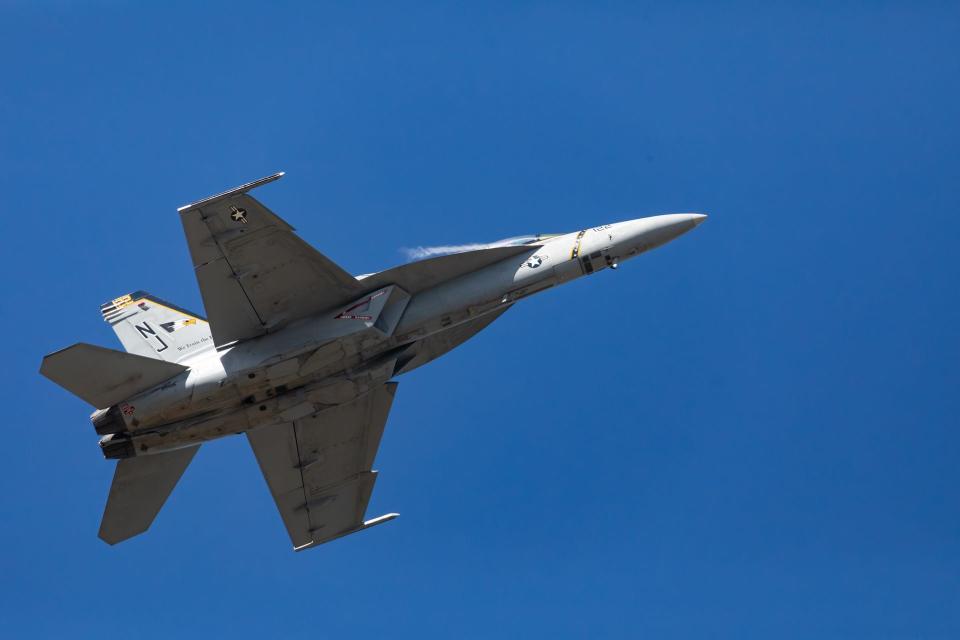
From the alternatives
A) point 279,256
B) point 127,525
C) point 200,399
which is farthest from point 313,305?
point 127,525

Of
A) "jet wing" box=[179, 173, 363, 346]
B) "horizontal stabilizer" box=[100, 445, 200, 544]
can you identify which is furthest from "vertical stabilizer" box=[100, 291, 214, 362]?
"horizontal stabilizer" box=[100, 445, 200, 544]

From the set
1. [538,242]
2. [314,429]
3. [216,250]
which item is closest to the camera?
[216,250]

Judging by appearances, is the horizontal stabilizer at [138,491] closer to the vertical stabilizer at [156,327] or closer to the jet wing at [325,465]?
the jet wing at [325,465]

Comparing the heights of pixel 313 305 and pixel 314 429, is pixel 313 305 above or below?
above

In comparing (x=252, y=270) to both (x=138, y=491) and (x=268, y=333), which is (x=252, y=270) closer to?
(x=268, y=333)

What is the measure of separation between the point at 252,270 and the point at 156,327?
417cm

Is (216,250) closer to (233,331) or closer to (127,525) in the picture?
(233,331)

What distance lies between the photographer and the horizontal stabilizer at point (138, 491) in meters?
25.2

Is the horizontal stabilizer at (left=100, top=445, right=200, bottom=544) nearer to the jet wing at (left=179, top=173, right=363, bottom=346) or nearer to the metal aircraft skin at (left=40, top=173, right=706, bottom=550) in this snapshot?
the metal aircraft skin at (left=40, top=173, right=706, bottom=550)

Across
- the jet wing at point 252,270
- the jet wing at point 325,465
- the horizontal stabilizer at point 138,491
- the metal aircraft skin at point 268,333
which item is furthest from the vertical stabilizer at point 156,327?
the jet wing at point 325,465

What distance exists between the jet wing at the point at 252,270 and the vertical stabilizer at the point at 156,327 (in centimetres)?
160

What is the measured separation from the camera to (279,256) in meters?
23.5

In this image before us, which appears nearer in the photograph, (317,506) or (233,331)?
(233,331)

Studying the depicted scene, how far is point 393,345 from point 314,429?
4.02 metres
